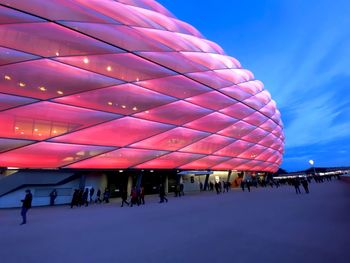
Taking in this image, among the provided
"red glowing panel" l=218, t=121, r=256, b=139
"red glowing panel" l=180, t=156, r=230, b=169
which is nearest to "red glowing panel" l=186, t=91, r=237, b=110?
"red glowing panel" l=218, t=121, r=256, b=139

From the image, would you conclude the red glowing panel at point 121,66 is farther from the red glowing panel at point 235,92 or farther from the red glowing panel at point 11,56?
the red glowing panel at point 235,92

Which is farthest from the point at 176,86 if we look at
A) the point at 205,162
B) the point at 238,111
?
the point at 238,111

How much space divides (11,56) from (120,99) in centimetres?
625

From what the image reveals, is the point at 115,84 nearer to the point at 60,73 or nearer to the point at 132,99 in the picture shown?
the point at 132,99

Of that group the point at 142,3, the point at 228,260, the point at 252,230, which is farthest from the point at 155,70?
the point at 228,260

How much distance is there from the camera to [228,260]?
3832 millimetres

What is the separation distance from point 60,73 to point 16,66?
2.08 meters

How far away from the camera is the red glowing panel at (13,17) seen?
11.1m

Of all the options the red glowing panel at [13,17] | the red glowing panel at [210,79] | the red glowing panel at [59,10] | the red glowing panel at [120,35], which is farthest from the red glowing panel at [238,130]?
the red glowing panel at [13,17]

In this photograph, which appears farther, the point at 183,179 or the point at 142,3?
the point at 183,179

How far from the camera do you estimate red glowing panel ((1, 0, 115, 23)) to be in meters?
11.8

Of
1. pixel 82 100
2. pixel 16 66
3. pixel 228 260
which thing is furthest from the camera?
pixel 82 100

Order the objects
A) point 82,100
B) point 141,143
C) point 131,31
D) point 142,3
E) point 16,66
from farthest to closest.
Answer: point 142,3 < point 141,143 < point 131,31 < point 82,100 < point 16,66

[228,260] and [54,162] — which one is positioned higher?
[54,162]
